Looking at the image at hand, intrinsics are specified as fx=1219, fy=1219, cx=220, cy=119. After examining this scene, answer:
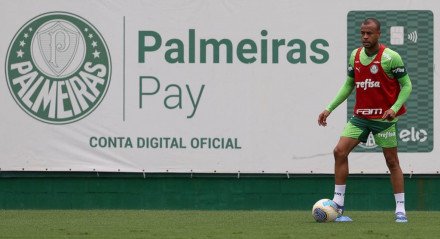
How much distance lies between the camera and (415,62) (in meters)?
15.8

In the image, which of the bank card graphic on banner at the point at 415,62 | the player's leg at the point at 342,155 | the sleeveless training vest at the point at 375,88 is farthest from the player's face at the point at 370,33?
the bank card graphic on banner at the point at 415,62

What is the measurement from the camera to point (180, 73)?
15914 millimetres

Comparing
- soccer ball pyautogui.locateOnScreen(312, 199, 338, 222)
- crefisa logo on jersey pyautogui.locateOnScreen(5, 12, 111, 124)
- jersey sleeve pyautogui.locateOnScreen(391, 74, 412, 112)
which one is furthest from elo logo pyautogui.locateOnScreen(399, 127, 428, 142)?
crefisa logo on jersey pyautogui.locateOnScreen(5, 12, 111, 124)

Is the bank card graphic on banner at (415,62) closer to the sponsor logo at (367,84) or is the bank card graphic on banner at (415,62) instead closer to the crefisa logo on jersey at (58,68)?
the sponsor logo at (367,84)

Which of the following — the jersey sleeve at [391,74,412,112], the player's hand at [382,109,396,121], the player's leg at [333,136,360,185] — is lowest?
the player's leg at [333,136,360,185]

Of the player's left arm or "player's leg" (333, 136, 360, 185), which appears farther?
"player's leg" (333, 136, 360, 185)

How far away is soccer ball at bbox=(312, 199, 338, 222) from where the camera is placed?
40.8 feet
